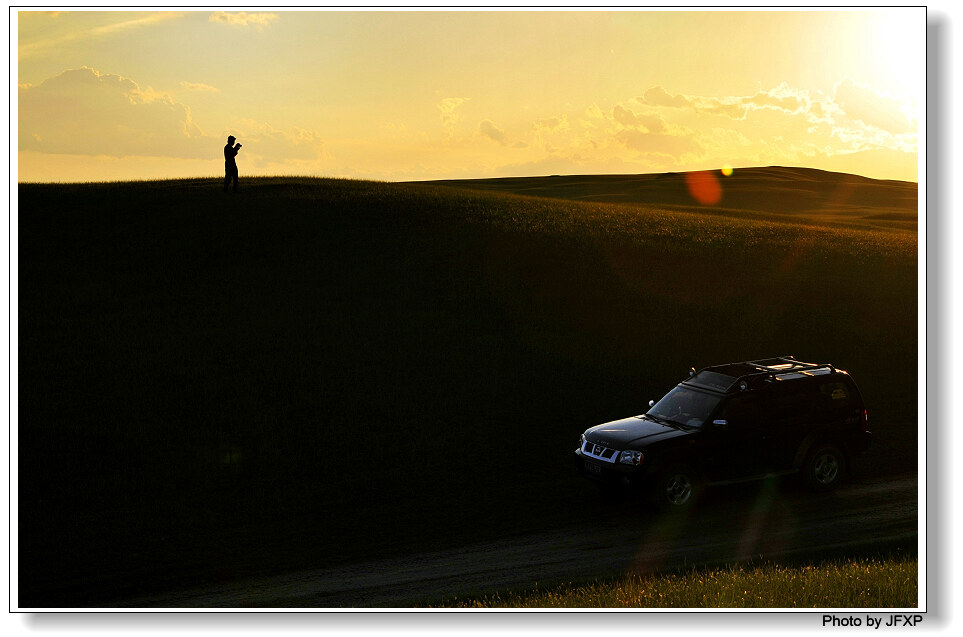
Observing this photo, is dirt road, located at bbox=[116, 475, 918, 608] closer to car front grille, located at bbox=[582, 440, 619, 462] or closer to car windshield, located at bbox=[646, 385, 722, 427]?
car front grille, located at bbox=[582, 440, 619, 462]

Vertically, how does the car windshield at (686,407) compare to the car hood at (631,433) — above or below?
above

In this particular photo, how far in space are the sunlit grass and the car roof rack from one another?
419 centimetres

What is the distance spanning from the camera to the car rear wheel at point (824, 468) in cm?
1525

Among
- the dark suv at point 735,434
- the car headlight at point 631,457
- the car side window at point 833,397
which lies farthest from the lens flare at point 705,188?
the car headlight at point 631,457

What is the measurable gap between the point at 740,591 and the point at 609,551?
233cm

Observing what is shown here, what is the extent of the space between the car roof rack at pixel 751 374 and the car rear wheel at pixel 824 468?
4.37 ft

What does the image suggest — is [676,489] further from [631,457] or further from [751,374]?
Result: [751,374]

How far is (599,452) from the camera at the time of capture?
14.8m

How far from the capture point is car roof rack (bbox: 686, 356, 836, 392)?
1514cm

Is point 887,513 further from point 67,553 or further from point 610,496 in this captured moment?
point 67,553

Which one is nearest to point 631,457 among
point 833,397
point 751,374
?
point 751,374

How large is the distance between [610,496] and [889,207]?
1588 cm

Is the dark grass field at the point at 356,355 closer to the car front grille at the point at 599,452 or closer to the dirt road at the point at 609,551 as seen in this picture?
the dirt road at the point at 609,551

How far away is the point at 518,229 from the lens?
111ft
